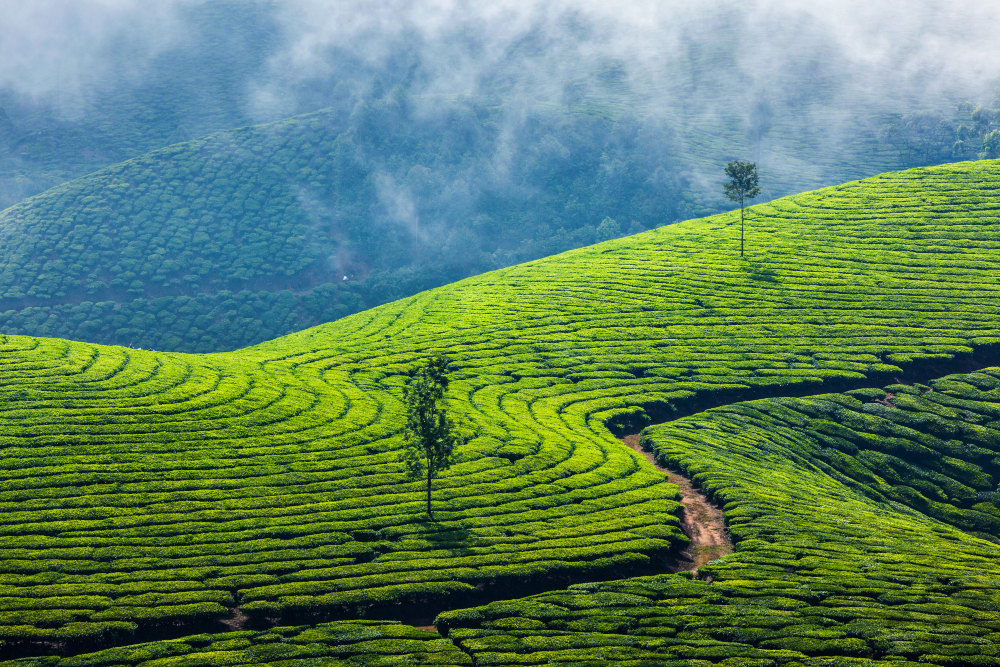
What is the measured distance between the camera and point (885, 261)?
8156 cm

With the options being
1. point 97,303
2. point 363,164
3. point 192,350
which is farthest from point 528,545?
point 363,164

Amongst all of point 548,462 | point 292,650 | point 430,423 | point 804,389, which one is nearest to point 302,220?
point 804,389

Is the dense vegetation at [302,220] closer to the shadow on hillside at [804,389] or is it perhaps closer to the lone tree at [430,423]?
the shadow on hillside at [804,389]

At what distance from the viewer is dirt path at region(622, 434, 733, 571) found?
42062mm

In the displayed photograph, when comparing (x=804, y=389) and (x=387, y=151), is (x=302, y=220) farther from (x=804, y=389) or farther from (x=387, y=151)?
(x=804, y=389)

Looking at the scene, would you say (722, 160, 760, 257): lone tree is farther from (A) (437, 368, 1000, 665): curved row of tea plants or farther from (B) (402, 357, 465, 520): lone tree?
(B) (402, 357, 465, 520): lone tree

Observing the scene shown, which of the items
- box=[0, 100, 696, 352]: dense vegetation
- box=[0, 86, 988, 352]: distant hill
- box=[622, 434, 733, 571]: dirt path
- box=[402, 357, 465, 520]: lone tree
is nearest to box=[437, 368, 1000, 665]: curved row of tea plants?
box=[622, 434, 733, 571]: dirt path

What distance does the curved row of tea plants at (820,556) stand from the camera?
31641 mm

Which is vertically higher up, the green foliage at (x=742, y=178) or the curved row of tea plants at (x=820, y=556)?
the green foliage at (x=742, y=178)

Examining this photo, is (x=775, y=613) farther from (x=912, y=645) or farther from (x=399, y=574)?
(x=399, y=574)

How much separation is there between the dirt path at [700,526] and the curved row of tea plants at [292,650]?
15.1 metres

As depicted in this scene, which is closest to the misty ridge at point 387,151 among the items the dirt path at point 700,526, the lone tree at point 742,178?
the lone tree at point 742,178

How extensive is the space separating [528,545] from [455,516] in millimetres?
4792

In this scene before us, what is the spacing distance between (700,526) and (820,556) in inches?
275
